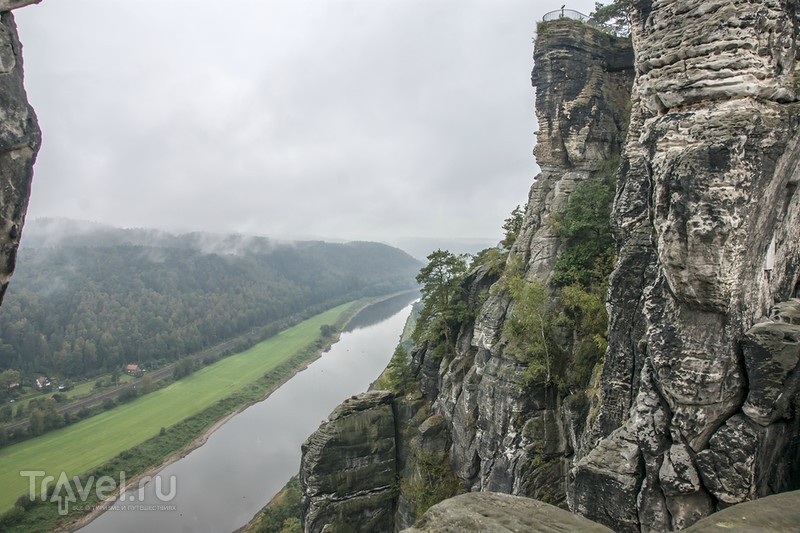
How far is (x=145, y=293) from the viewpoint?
11206 centimetres

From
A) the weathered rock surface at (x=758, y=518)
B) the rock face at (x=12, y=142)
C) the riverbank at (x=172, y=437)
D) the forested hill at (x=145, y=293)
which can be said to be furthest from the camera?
the forested hill at (x=145, y=293)

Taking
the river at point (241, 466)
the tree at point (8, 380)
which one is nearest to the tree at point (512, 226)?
A: the river at point (241, 466)

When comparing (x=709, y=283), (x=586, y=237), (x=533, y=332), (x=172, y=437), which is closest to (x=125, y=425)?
(x=172, y=437)

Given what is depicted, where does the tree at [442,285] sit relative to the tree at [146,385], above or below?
above

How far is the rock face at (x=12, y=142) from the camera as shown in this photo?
6.34 m

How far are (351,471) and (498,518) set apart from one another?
17.6m

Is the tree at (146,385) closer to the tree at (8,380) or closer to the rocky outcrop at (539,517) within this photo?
the tree at (8,380)

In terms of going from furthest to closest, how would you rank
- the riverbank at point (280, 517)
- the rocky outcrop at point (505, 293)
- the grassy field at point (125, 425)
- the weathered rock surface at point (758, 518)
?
the grassy field at point (125, 425) < the riverbank at point (280, 517) < the rocky outcrop at point (505, 293) < the weathered rock surface at point (758, 518)

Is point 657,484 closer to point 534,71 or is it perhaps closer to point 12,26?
point 12,26

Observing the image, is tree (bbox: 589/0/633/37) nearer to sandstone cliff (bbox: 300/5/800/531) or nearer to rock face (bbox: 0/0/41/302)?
sandstone cliff (bbox: 300/5/800/531)

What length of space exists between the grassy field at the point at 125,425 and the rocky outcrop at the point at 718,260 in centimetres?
5065

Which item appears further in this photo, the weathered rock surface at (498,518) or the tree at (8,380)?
the tree at (8,380)

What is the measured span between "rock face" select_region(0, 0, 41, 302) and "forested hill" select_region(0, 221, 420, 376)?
65658mm

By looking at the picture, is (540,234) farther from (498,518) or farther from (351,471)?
(498,518)
